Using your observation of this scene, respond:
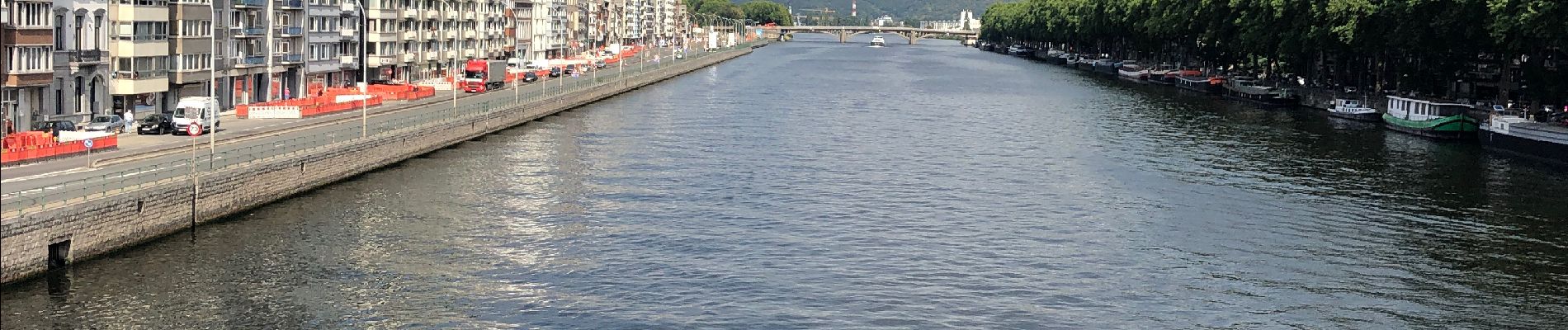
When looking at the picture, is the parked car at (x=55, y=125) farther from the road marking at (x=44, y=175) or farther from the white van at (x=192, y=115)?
the road marking at (x=44, y=175)

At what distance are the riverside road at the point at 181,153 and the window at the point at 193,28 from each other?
8.93 metres

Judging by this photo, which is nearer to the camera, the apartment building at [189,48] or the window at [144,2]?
the window at [144,2]

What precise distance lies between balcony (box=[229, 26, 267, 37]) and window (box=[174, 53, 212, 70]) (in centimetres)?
559

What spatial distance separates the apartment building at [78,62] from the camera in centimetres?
9506

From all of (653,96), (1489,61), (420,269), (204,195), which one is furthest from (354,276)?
(653,96)

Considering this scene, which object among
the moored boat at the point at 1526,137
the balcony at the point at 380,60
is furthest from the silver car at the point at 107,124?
the moored boat at the point at 1526,137

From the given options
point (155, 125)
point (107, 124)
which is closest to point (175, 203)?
point (107, 124)

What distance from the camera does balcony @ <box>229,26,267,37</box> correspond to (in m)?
121

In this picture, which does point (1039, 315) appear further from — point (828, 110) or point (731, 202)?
point (828, 110)

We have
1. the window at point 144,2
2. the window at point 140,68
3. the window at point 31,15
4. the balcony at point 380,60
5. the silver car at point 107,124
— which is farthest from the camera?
the balcony at point 380,60

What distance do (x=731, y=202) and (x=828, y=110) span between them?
69195 millimetres

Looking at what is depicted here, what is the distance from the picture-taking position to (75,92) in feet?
323

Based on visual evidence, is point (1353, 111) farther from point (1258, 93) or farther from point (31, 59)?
point (31, 59)

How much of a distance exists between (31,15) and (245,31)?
34664 mm
